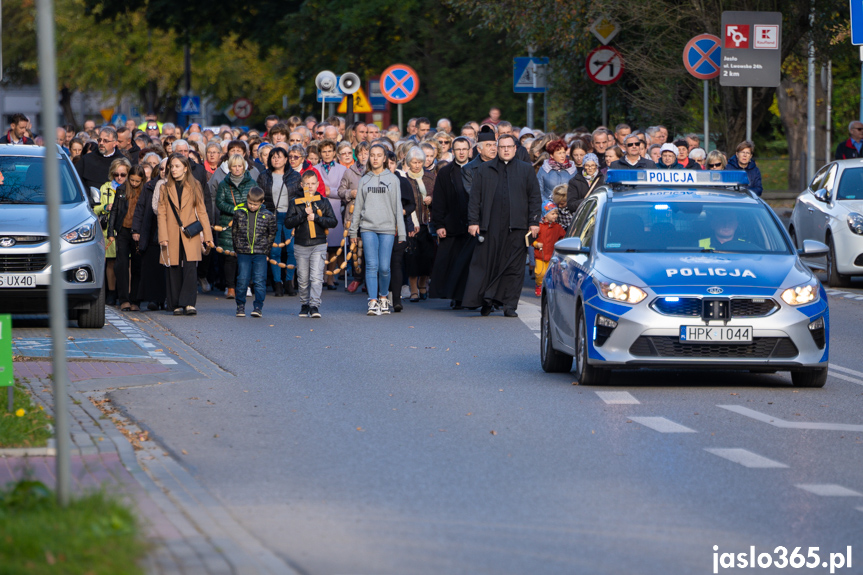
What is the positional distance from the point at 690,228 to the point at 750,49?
487 inches

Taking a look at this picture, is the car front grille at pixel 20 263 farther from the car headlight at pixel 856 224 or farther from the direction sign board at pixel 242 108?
the direction sign board at pixel 242 108

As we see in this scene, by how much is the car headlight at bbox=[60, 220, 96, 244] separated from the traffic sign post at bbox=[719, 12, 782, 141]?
1111 cm

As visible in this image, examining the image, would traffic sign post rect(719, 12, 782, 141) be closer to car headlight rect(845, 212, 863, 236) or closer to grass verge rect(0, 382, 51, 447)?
car headlight rect(845, 212, 863, 236)

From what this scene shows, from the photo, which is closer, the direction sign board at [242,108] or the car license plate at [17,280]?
the car license plate at [17,280]

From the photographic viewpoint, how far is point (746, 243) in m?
12.1

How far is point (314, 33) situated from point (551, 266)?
32.1 meters

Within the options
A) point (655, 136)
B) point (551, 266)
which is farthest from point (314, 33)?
point (551, 266)

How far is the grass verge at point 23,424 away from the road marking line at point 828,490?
3992 millimetres

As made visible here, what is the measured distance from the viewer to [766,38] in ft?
78.1

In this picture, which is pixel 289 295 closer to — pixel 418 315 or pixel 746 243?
pixel 418 315

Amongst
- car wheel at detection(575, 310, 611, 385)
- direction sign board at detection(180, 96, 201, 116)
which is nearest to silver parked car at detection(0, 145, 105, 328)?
car wheel at detection(575, 310, 611, 385)

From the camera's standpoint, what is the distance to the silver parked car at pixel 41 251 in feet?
50.8

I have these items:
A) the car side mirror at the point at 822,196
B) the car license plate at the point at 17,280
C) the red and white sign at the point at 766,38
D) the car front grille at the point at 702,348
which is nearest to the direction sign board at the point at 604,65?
the red and white sign at the point at 766,38

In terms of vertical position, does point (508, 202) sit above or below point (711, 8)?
below
